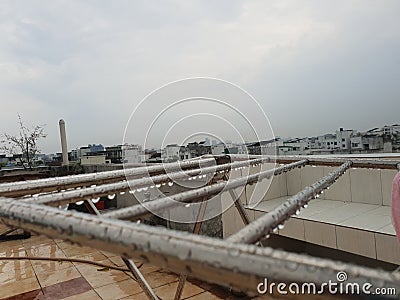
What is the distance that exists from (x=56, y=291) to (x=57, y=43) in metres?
3.13

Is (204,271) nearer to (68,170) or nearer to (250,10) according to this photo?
(250,10)

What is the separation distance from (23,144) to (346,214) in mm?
5252

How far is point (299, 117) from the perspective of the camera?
3.19 metres

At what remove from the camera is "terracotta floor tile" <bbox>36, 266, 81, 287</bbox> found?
280 centimetres

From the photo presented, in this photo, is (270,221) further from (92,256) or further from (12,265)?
(12,265)

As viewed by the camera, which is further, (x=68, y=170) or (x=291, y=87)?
(x=68, y=170)

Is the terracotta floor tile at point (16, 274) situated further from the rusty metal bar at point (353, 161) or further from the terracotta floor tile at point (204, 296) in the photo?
the rusty metal bar at point (353, 161)

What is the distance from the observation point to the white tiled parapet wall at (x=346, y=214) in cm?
184

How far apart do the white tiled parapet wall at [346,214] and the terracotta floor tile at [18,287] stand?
166 cm

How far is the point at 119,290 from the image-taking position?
2506 millimetres

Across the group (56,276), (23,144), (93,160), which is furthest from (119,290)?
(23,144)

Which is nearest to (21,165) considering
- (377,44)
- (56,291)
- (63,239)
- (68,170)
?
(68,170)

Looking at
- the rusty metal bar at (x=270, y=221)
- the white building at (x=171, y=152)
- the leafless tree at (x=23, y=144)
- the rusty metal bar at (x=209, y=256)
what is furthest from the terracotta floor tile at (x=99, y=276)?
the leafless tree at (x=23, y=144)

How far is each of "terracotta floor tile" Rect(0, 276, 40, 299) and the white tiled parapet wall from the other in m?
1.66
